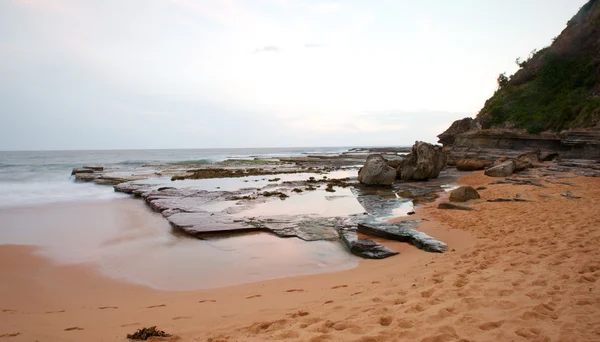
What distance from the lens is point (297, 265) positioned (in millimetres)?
6559

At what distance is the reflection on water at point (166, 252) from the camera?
6.15m

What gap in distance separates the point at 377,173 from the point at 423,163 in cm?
351

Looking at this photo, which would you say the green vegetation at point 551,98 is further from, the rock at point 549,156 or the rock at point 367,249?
the rock at point 367,249

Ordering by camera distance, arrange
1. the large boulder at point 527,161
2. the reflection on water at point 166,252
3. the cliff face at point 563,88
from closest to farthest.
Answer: the reflection on water at point 166,252, the large boulder at point 527,161, the cliff face at point 563,88

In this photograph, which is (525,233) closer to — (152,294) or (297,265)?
(297,265)

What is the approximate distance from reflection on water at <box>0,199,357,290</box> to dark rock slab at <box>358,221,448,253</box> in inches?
43.9

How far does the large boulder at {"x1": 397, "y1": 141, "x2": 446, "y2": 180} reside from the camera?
64.7 ft

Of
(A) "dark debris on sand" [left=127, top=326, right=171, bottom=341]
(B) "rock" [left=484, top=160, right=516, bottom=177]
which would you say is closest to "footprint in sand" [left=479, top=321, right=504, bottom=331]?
(A) "dark debris on sand" [left=127, top=326, right=171, bottom=341]

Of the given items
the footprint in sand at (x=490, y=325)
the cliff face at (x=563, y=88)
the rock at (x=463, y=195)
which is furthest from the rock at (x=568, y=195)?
the cliff face at (x=563, y=88)

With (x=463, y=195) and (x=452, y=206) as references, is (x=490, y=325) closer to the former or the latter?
(x=452, y=206)

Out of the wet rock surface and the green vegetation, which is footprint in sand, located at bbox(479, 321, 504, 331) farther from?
the green vegetation

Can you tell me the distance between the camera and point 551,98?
26469mm

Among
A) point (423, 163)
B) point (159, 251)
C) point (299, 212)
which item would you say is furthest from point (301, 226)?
point (423, 163)

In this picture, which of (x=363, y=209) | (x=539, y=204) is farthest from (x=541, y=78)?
(x=363, y=209)
